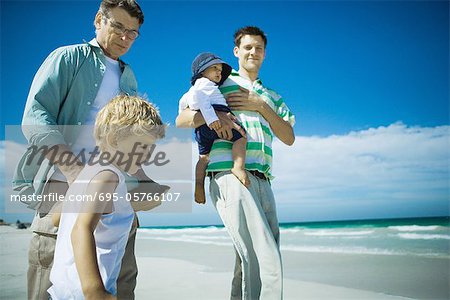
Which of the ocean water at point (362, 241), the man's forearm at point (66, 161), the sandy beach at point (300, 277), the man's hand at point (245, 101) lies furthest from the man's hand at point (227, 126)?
the ocean water at point (362, 241)

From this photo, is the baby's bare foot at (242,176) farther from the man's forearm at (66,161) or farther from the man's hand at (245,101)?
the man's forearm at (66,161)

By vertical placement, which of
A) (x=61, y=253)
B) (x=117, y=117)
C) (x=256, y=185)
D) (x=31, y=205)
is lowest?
(x=61, y=253)

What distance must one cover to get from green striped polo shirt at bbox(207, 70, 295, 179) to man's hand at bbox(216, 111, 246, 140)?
49mm

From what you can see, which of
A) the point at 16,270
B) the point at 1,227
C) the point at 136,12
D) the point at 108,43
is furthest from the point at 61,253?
the point at 1,227

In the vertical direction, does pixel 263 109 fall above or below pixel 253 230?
above

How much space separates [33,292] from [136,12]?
4.59 feet

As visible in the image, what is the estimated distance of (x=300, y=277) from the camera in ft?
16.6

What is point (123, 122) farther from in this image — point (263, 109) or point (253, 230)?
point (263, 109)

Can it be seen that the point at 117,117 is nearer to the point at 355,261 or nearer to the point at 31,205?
the point at 31,205

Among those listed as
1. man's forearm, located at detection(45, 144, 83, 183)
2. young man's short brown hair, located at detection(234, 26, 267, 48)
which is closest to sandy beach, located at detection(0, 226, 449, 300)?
young man's short brown hair, located at detection(234, 26, 267, 48)

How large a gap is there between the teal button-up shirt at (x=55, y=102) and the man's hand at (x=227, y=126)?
0.68 m

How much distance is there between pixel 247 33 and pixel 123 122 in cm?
137

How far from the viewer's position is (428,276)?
16.5 feet

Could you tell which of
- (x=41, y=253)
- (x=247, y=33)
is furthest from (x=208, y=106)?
(x=41, y=253)
